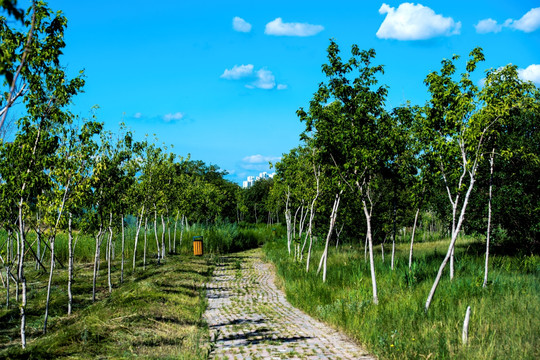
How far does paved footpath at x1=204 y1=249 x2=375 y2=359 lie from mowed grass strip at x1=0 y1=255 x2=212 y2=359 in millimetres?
485

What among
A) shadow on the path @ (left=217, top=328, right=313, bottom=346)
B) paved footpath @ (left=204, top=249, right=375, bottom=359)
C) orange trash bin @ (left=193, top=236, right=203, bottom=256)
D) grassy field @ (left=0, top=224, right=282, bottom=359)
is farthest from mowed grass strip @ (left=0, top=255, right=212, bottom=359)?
orange trash bin @ (left=193, top=236, right=203, bottom=256)

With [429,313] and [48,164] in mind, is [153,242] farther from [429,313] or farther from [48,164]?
[429,313]

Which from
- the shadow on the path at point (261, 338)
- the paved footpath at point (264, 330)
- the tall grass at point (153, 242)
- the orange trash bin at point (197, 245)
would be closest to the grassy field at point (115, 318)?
the paved footpath at point (264, 330)

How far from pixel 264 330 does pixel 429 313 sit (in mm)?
3810

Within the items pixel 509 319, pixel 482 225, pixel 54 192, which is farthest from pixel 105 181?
pixel 482 225

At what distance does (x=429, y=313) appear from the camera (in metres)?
8.84

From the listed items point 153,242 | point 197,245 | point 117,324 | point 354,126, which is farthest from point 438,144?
point 153,242

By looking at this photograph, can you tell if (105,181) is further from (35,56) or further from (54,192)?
(35,56)

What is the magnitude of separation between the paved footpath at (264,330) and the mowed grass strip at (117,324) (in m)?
0.48

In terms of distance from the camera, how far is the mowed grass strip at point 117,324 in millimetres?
7379

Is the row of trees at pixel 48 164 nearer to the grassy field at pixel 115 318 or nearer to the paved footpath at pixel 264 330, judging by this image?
the grassy field at pixel 115 318

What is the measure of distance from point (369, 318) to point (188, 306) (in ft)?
19.1

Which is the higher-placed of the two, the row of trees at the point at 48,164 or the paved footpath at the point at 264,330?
the row of trees at the point at 48,164

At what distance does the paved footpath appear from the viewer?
7844 millimetres
